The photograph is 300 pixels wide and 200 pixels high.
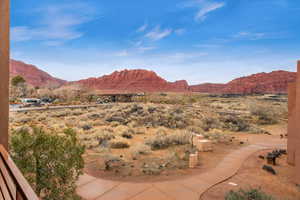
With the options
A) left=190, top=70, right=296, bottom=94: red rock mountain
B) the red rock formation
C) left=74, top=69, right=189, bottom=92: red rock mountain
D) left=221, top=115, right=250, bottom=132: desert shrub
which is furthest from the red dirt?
the red rock formation

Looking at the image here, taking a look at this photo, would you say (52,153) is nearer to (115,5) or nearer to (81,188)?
(81,188)

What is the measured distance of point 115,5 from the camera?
11.4 meters

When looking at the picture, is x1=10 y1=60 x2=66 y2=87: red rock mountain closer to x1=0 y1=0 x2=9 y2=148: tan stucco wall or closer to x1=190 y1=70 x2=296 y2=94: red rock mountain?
x1=190 y1=70 x2=296 y2=94: red rock mountain

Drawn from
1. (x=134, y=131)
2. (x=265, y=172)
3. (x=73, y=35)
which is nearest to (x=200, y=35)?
(x=73, y=35)

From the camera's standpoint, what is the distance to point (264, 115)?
1722 cm

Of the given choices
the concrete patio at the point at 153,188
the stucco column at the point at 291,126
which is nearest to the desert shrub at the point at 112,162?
the concrete patio at the point at 153,188

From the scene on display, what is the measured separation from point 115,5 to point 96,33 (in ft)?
35.3

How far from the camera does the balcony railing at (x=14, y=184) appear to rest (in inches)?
38.7

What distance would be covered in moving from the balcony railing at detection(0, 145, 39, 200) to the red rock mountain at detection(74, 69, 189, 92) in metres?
83.7

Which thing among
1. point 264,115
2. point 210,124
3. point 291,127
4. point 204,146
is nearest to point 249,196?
point 291,127

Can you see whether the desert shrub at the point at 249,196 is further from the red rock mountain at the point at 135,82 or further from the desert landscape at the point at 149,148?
the red rock mountain at the point at 135,82

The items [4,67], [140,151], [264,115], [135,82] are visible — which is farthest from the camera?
[135,82]

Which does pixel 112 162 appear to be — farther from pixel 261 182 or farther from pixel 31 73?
pixel 31 73

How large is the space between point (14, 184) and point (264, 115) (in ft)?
65.7
